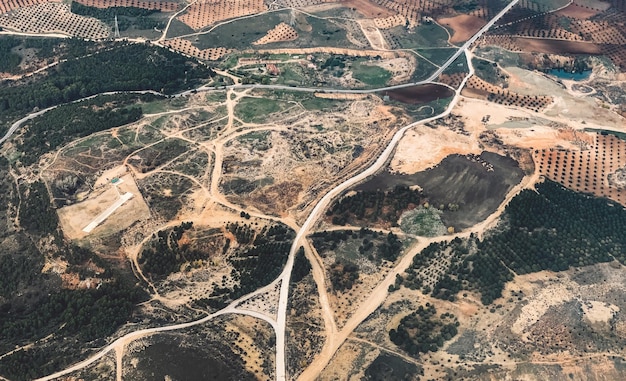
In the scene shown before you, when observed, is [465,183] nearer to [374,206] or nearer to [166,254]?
[374,206]

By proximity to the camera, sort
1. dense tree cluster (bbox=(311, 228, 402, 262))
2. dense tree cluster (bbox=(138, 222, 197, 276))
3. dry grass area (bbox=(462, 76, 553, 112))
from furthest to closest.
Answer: dry grass area (bbox=(462, 76, 553, 112)), dense tree cluster (bbox=(311, 228, 402, 262)), dense tree cluster (bbox=(138, 222, 197, 276))

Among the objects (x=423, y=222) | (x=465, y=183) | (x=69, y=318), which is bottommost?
(x=69, y=318)

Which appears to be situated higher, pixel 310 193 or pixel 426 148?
pixel 426 148

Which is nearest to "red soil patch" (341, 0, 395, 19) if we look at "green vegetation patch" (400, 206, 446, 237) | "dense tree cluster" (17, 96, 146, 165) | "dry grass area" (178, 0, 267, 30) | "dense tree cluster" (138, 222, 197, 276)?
"dry grass area" (178, 0, 267, 30)

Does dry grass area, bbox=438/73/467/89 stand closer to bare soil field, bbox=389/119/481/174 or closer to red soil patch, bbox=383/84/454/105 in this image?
red soil patch, bbox=383/84/454/105

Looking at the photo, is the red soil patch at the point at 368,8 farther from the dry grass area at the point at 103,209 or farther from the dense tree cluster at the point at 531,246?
the dry grass area at the point at 103,209

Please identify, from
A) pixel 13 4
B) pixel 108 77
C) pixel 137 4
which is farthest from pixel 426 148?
pixel 13 4

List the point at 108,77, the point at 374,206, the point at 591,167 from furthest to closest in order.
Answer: the point at 108,77 < the point at 591,167 < the point at 374,206

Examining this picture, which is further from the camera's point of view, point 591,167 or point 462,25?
point 462,25
